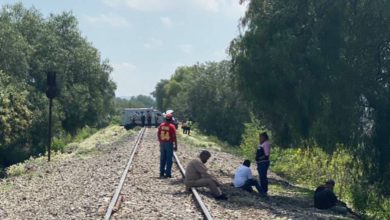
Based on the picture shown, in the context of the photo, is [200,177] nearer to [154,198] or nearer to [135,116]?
[154,198]

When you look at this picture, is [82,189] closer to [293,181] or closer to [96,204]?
[96,204]

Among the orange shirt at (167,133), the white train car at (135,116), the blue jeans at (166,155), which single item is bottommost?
the blue jeans at (166,155)

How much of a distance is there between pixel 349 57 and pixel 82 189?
838cm

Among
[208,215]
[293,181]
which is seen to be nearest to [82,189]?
[208,215]

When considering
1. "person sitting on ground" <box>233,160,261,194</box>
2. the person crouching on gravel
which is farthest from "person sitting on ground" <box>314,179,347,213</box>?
the person crouching on gravel

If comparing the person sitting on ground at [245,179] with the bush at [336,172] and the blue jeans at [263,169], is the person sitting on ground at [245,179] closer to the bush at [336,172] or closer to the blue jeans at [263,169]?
the blue jeans at [263,169]

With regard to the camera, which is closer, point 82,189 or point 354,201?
point 82,189

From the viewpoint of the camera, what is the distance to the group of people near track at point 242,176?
49.6 ft

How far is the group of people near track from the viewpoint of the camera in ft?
49.6

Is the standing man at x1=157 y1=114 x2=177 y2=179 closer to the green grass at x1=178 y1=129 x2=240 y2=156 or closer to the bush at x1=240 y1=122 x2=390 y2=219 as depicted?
the bush at x1=240 y1=122 x2=390 y2=219

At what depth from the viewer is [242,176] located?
16.8 meters

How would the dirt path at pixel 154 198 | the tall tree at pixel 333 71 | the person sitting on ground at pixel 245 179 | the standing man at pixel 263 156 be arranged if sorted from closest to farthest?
the dirt path at pixel 154 198, the standing man at pixel 263 156, the person sitting on ground at pixel 245 179, the tall tree at pixel 333 71

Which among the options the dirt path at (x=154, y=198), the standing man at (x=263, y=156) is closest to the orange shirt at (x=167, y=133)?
the dirt path at (x=154, y=198)

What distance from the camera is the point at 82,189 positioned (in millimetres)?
15734
